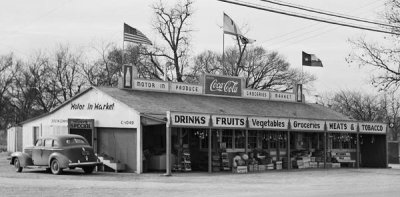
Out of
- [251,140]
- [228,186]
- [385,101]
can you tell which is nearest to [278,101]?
[251,140]

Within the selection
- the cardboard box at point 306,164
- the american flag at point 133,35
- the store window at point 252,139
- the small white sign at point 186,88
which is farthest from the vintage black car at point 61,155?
the cardboard box at point 306,164

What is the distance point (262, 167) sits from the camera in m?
31.4

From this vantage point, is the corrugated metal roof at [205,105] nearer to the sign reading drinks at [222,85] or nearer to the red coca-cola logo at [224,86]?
the sign reading drinks at [222,85]

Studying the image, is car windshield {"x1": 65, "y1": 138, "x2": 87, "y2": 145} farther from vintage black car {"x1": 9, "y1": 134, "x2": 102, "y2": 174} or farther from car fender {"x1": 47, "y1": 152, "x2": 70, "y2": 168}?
car fender {"x1": 47, "y1": 152, "x2": 70, "y2": 168}

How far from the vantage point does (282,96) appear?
39875 millimetres

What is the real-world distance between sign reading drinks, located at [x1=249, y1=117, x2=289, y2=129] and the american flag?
8310mm

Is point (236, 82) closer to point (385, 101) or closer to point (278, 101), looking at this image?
point (278, 101)

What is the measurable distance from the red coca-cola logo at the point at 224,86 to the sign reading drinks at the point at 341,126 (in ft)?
19.8

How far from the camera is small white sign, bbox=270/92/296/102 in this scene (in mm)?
39125

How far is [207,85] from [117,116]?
7.61 meters

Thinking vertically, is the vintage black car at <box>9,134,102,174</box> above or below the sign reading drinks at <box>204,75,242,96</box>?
below

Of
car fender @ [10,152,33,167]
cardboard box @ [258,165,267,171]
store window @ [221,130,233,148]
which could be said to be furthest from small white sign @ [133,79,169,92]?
car fender @ [10,152,33,167]

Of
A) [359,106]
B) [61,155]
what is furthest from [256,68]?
[61,155]

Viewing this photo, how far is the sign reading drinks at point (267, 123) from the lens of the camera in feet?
98.7
